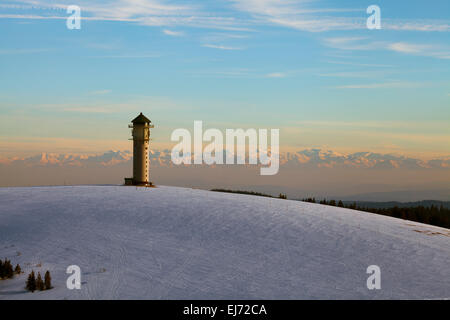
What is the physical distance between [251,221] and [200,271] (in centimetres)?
790

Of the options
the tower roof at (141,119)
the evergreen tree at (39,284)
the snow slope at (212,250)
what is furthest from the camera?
the tower roof at (141,119)

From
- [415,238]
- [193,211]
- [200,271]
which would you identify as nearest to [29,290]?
[200,271]

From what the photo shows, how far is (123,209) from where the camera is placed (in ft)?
84.3

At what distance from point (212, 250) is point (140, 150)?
2129cm

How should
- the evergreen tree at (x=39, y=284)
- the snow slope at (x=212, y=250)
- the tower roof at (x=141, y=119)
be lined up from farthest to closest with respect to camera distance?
the tower roof at (x=141, y=119) < the snow slope at (x=212, y=250) < the evergreen tree at (x=39, y=284)

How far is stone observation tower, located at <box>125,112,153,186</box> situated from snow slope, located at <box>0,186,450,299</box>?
933cm

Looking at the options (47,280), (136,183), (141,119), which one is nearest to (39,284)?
(47,280)

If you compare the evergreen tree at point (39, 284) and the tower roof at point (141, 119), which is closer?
the evergreen tree at point (39, 284)

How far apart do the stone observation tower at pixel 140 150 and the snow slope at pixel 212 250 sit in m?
9.33

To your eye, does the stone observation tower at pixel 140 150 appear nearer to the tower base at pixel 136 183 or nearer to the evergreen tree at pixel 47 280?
the tower base at pixel 136 183

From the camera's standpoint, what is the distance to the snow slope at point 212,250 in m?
15.6

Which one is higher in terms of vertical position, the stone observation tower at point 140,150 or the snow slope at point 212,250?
the stone observation tower at point 140,150

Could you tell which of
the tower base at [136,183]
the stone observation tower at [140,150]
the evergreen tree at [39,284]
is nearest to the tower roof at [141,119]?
the stone observation tower at [140,150]
